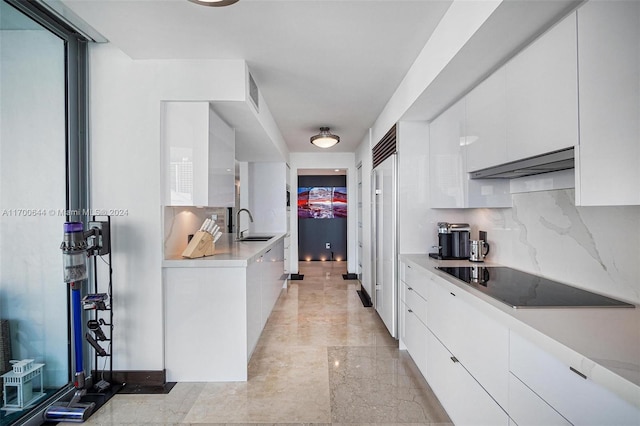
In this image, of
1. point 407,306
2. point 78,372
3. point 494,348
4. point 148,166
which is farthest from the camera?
point 407,306

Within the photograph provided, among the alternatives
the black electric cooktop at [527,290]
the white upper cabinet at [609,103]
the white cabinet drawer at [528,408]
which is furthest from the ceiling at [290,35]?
the white cabinet drawer at [528,408]

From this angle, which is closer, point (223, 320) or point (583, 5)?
point (583, 5)

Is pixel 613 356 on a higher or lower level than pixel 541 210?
lower

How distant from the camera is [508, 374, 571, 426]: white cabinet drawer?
3.57 feet

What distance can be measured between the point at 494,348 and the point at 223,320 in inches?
73.9

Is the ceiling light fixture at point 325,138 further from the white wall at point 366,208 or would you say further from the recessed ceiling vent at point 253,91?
the recessed ceiling vent at point 253,91

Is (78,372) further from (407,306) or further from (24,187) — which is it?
(407,306)

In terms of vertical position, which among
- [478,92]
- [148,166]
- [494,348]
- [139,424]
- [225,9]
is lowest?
[139,424]

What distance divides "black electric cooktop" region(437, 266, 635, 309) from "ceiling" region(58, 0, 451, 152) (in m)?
1.56

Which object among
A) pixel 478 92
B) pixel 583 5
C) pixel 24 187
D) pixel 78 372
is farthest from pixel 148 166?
pixel 583 5

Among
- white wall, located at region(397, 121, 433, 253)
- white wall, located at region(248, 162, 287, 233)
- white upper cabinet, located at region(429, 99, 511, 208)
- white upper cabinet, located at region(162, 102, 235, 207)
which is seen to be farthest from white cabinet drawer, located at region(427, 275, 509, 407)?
white wall, located at region(248, 162, 287, 233)

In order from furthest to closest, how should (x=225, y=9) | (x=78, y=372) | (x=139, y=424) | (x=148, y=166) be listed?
(x=148, y=166) → (x=78, y=372) → (x=139, y=424) → (x=225, y=9)

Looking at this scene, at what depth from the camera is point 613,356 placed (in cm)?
92

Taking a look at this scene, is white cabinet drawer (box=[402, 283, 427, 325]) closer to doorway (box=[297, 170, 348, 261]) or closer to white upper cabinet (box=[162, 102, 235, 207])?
white upper cabinet (box=[162, 102, 235, 207])
